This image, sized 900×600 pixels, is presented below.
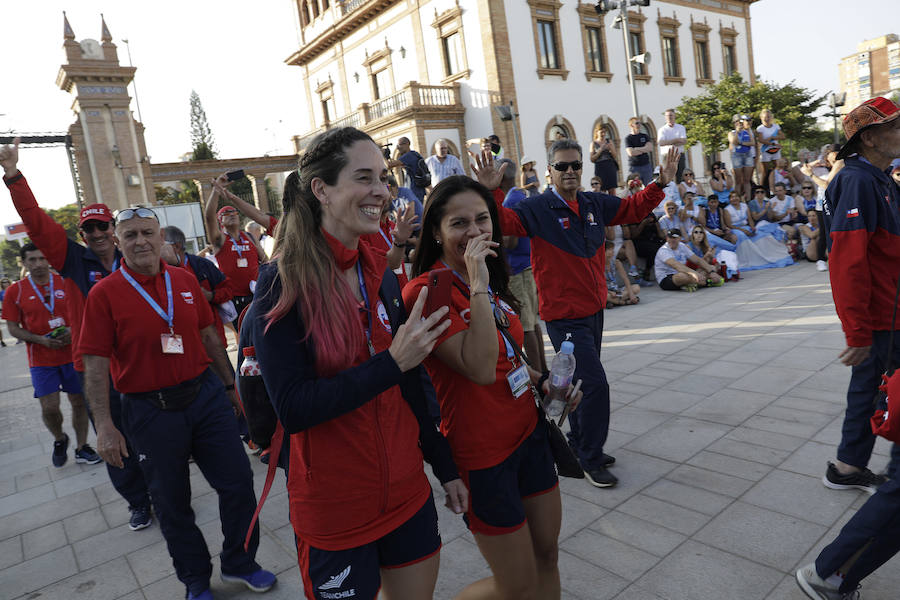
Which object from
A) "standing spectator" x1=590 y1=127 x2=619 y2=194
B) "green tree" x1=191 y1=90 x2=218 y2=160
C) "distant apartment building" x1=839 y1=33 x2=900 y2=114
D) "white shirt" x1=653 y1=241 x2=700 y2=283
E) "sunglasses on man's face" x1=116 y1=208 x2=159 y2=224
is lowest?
"white shirt" x1=653 y1=241 x2=700 y2=283

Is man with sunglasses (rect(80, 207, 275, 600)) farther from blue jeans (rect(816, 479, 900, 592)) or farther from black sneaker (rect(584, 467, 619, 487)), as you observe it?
blue jeans (rect(816, 479, 900, 592))

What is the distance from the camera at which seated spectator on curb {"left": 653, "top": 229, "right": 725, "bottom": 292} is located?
34.9 feet

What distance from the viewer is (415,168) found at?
7.73m

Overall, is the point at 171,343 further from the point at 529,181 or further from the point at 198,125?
the point at 198,125

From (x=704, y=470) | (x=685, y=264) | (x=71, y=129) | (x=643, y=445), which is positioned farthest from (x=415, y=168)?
(x=71, y=129)

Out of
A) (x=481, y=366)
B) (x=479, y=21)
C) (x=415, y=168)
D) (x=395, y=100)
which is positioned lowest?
(x=481, y=366)

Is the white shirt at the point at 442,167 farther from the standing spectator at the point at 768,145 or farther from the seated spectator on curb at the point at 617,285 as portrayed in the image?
the standing spectator at the point at 768,145

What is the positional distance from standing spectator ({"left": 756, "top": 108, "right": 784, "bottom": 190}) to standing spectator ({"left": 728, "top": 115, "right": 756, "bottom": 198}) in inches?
21.1

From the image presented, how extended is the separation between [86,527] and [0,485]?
1.98 metres

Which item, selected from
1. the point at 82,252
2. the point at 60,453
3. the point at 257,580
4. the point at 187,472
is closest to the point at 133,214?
the point at 82,252

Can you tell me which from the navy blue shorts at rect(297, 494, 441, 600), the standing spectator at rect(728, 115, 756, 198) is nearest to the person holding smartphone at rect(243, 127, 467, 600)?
the navy blue shorts at rect(297, 494, 441, 600)

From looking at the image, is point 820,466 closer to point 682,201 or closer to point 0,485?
point 0,485

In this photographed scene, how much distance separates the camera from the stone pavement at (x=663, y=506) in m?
2.95

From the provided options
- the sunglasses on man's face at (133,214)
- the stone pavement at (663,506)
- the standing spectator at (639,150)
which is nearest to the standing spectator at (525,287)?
the stone pavement at (663,506)
